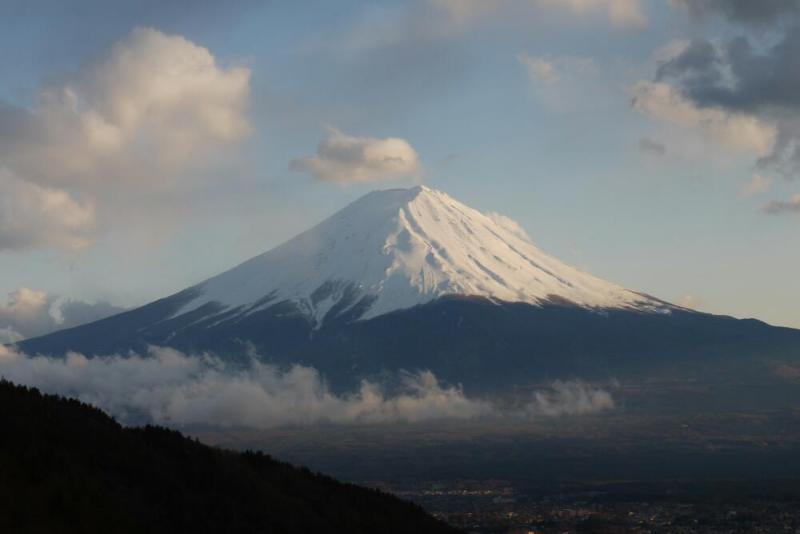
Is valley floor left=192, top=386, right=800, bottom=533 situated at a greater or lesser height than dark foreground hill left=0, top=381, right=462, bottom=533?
lesser

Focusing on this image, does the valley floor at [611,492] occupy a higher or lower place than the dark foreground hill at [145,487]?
lower

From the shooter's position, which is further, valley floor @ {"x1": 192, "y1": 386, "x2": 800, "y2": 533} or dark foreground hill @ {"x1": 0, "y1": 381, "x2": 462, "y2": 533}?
valley floor @ {"x1": 192, "y1": 386, "x2": 800, "y2": 533}

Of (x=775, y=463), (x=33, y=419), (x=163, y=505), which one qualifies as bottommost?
(x=775, y=463)

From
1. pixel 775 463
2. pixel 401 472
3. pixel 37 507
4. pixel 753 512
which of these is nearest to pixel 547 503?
pixel 753 512

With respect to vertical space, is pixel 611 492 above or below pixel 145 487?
below

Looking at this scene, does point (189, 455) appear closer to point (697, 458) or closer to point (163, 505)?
point (163, 505)

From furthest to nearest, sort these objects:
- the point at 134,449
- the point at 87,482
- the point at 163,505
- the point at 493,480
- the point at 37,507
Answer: the point at 493,480
the point at 134,449
the point at 163,505
the point at 87,482
the point at 37,507

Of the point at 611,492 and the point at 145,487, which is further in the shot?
the point at 611,492

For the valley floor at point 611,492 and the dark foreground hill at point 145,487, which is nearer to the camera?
the dark foreground hill at point 145,487
